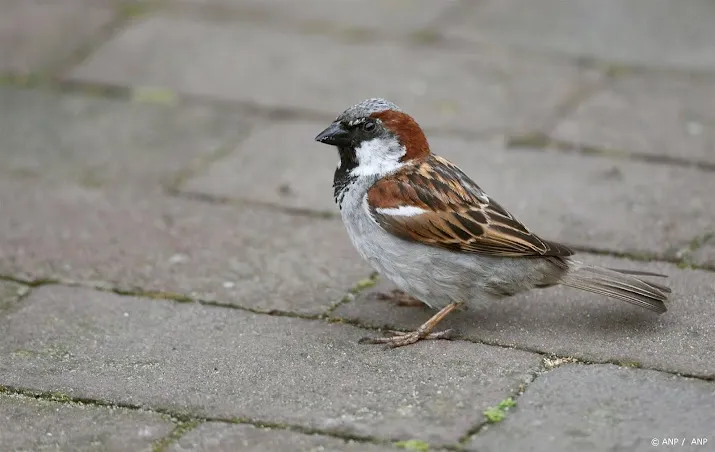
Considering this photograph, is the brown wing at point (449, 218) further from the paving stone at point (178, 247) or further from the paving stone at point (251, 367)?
the paving stone at point (178, 247)

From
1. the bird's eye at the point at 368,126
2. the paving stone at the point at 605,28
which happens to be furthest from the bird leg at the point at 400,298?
the paving stone at the point at 605,28

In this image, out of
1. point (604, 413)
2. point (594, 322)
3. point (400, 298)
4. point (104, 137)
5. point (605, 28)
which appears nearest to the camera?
point (604, 413)

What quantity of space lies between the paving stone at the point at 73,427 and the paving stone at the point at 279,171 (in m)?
2.14

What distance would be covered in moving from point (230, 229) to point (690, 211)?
7.50 feet

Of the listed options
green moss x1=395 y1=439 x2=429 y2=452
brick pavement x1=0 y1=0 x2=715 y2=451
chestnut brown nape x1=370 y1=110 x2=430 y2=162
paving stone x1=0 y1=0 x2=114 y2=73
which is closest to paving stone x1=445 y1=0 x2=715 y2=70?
brick pavement x1=0 y1=0 x2=715 y2=451

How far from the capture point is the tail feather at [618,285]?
429 centimetres

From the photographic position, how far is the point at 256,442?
3609 mm

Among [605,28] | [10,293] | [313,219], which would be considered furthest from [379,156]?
[605,28]

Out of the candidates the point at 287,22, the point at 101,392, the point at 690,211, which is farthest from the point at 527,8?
the point at 101,392

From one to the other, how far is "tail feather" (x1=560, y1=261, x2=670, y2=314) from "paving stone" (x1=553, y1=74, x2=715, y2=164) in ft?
6.48

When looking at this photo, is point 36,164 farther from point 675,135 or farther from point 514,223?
point 675,135

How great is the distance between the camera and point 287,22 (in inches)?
320

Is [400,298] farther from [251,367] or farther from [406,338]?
[251,367]

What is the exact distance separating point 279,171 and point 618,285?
2418mm
